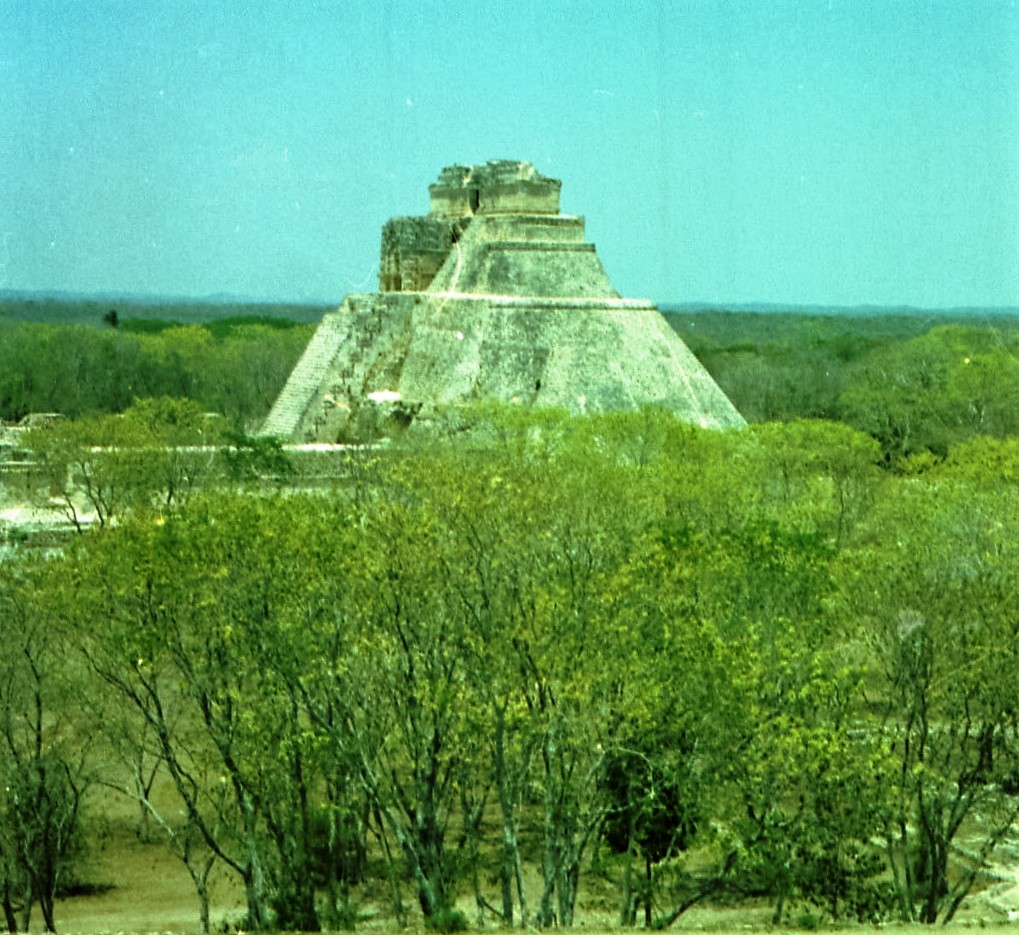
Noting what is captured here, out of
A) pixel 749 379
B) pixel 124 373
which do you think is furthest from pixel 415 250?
pixel 749 379

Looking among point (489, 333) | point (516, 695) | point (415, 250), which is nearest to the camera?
point (516, 695)

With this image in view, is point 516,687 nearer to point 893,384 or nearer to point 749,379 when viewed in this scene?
point 893,384

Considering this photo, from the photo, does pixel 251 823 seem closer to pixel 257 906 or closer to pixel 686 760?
pixel 257 906

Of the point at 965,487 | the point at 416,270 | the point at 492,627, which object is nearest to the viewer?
the point at 492,627

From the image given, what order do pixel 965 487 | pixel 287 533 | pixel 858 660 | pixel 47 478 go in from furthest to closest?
pixel 47 478 → pixel 965 487 → pixel 858 660 → pixel 287 533

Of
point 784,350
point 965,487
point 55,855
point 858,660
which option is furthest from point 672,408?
point 784,350

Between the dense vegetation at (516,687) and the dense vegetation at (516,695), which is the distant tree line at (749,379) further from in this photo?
the dense vegetation at (516,687)

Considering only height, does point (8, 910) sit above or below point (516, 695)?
below

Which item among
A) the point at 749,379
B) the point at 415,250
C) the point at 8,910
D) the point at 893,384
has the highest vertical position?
the point at 415,250
